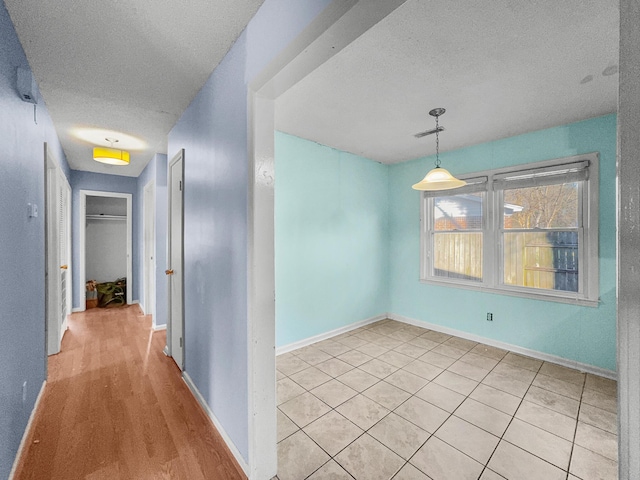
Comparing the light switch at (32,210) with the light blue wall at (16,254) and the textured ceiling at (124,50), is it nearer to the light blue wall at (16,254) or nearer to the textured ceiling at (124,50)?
the light blue wall at (16,254)

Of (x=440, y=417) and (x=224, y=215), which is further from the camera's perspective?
(x=440, y=417)

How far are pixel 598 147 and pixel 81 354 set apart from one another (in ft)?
20.3

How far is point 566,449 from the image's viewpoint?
187cm

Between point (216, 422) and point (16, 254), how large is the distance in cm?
174

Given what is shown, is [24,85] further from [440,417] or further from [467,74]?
[440,417]

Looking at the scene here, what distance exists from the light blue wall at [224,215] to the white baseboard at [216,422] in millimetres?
40

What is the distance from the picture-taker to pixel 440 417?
2195mm

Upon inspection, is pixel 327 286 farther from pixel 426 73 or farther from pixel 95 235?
pixel 95 235

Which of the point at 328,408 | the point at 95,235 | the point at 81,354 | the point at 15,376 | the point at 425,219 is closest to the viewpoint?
the point at 15,376

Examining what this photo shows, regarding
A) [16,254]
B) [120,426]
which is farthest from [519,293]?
[16,254]

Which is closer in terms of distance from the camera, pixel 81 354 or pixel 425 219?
pixel 81 354

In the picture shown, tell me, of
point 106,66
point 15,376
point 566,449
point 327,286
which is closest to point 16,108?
point 106,66

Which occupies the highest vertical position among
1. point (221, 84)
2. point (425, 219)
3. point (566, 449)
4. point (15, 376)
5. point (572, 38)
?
point (572, 38)

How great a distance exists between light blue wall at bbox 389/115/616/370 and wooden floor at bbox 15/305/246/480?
11.1ft
